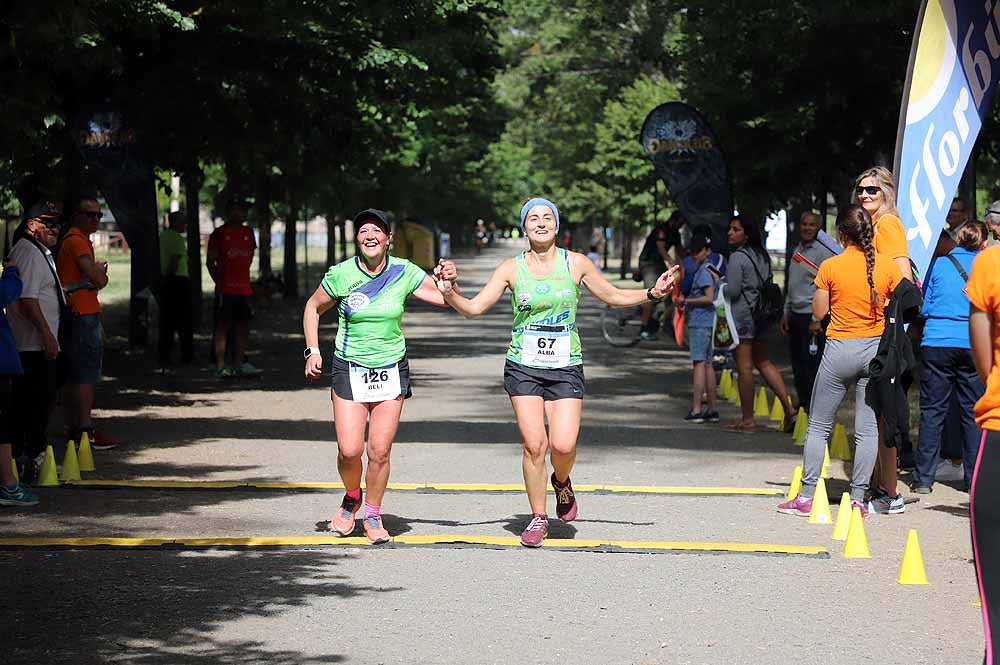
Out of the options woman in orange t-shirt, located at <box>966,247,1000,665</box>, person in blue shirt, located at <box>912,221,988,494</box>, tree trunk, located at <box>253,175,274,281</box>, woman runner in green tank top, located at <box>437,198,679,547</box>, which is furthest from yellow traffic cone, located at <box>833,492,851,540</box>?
tree trunk, located at <box>253,175,274,281</box>

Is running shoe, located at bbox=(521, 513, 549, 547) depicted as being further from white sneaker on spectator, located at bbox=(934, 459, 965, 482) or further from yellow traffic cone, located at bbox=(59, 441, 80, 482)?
white sneaker on spectator, located at bbox=(934, 459, 965, 482)

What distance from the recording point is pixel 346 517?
9016mm

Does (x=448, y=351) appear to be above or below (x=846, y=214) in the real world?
below

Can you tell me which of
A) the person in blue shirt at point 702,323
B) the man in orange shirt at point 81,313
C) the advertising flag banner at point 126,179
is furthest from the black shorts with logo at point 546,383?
the advertising flag banner at point 126,179

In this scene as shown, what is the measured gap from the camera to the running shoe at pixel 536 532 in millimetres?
8703

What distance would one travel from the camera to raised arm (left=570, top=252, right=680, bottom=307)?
8781mm

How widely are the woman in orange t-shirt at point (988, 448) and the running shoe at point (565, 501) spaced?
4.29 meters

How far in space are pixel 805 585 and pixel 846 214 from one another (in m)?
2.62

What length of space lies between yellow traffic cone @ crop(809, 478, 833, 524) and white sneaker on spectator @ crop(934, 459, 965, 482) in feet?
7.00

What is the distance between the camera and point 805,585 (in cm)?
786

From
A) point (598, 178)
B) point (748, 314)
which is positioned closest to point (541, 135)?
point (598, 178)

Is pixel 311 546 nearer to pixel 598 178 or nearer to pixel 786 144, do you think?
pixel 786 144

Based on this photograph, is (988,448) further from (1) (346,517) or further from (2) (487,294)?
(1) (346,517)

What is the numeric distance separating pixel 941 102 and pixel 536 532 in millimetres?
4527
